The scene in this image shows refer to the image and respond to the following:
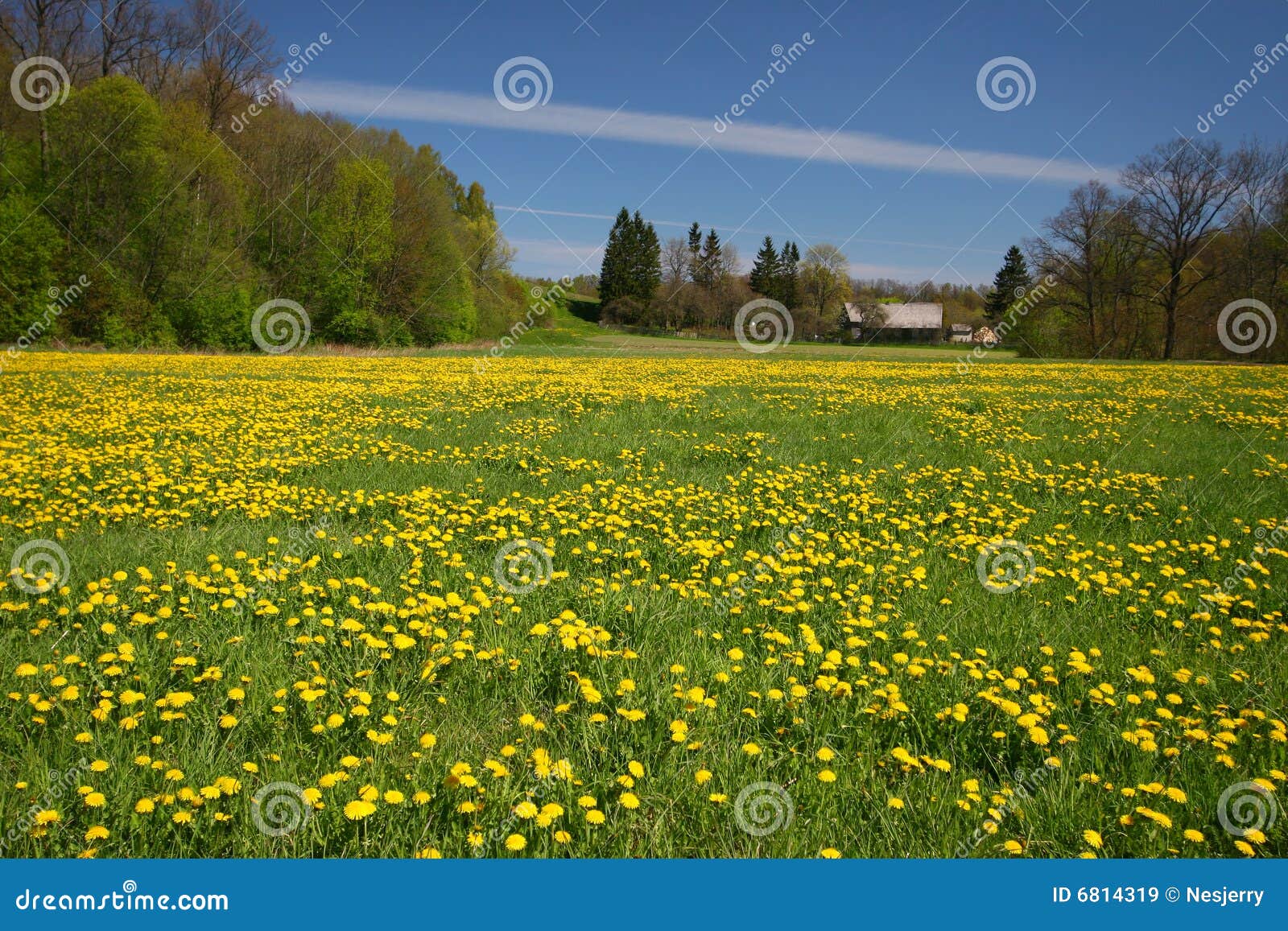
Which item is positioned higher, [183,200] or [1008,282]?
[1008,282]

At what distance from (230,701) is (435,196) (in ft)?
180

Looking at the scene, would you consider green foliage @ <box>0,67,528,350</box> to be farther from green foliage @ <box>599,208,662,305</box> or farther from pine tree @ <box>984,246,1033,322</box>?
pine tree @ <box>984,246,1033,322</box>

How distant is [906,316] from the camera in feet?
336

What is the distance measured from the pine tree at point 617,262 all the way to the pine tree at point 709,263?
11.0 metres

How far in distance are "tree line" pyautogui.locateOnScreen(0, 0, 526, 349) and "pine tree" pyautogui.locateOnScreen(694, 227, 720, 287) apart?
44.8 m

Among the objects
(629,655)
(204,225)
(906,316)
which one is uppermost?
(906,316)

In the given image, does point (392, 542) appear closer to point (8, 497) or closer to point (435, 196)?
point (8, 497)

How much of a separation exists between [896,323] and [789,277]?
17.9m

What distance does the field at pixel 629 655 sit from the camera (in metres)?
2.75

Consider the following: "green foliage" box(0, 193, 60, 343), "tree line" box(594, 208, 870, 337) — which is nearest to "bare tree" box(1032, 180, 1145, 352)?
"tree line" box(594, 208, 870, 337)

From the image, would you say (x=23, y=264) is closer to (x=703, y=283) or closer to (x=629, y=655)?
(x=629, y=655)

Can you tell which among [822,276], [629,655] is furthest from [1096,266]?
[629,655]

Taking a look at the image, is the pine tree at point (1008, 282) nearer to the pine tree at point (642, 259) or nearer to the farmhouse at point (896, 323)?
the farmhouse at point (896, 323)

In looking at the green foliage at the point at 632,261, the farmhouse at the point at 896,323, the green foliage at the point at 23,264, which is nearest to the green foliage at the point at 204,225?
the green foliage at the point at 23,264
